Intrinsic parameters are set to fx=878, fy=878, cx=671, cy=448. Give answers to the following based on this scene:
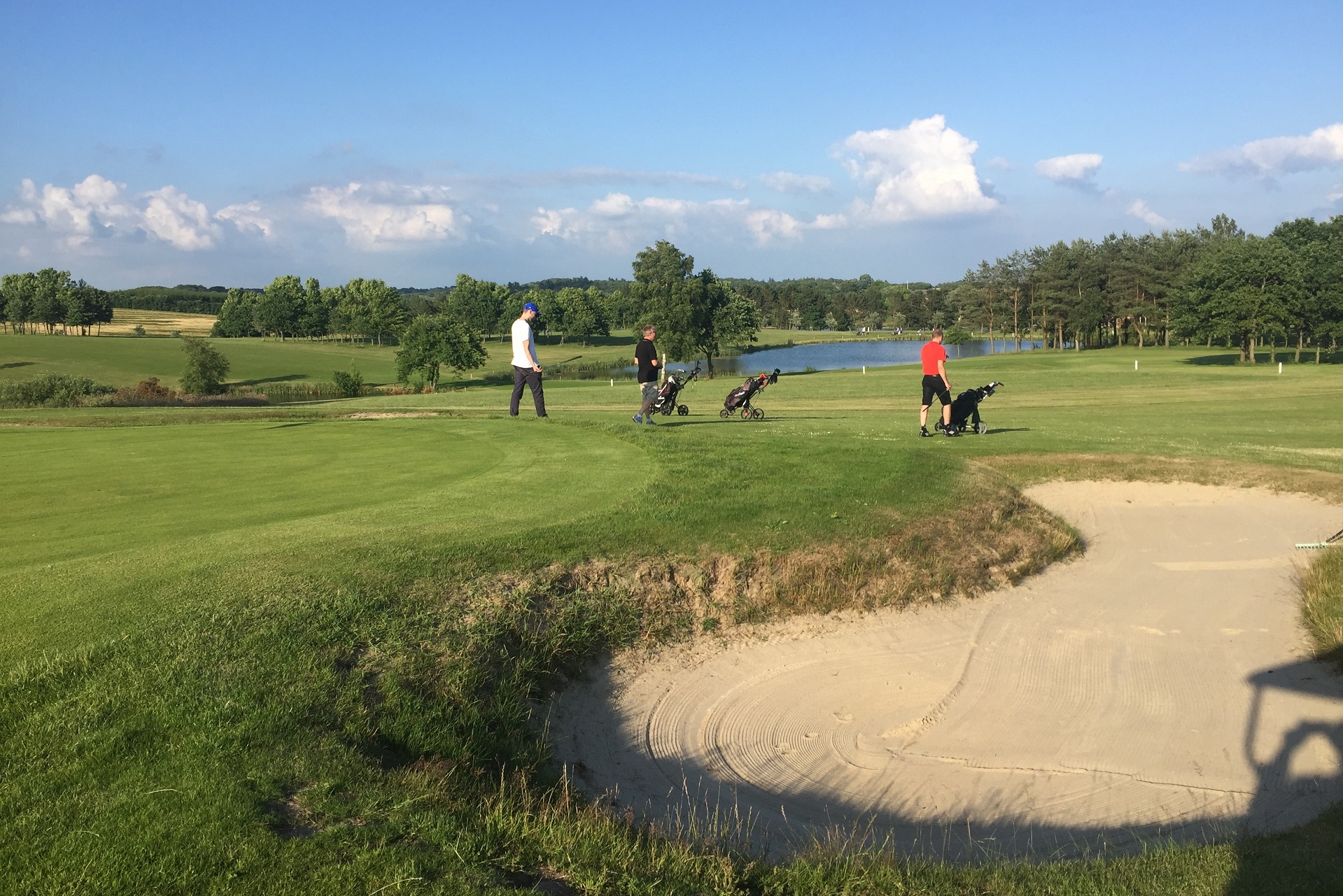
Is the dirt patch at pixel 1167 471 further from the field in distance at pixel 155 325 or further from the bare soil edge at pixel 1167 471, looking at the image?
the field in distance at pixel 155 325

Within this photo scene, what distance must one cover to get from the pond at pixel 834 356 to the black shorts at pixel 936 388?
2751 inches

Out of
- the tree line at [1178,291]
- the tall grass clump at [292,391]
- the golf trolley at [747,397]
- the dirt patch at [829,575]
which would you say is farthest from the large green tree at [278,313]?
the dirt patch at [829,575]

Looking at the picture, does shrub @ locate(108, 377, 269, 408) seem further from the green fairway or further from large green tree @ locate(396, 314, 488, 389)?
the green fairway

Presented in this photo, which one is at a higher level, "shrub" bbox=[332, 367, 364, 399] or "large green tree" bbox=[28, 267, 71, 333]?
"large green tree" bbox=[28, 267, 71, 333]

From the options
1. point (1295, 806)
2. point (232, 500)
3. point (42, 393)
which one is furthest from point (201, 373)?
point (1295, 806)

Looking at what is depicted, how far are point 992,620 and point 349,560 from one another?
7.63m

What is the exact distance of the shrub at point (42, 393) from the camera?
51844 mm

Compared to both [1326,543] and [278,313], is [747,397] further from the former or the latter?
[278,313]

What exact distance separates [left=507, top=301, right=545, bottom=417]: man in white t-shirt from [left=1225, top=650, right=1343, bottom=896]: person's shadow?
1239 cm

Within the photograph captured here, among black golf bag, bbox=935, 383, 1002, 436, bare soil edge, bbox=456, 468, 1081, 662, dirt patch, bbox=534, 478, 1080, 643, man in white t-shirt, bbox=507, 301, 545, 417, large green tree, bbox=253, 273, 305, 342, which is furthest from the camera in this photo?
large green tree, bbox=253, 273, 305, 342

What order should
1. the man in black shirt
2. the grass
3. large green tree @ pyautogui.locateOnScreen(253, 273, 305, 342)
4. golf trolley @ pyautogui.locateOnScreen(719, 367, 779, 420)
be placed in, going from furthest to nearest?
large green tree @ pyautogui.locateOnScreen(253, 273, 305, 342), golf trolley @ pyautogui.locateOnScreen(719, 367, 779, 420), the man in black shirt, the grass

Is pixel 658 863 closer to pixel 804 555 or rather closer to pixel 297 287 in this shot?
pixel 804 555

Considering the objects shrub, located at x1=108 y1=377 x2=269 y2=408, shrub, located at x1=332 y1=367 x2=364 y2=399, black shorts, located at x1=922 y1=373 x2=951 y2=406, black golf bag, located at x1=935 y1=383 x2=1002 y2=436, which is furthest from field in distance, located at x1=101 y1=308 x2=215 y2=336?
black shorts, located at x1=922 y1=373 x2=951 y2=406

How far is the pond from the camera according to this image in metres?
107
